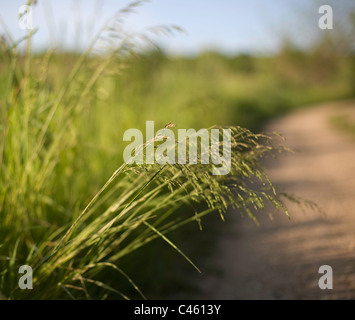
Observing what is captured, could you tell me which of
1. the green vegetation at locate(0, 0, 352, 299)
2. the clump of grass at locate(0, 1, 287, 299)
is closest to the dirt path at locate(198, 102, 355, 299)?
the green vegetation at locate(0, 0, 352, 299)

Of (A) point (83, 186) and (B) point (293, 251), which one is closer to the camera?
(A) point (83, 186)

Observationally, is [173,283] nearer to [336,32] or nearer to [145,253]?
[145,253]

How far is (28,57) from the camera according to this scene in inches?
Answer: 60.4

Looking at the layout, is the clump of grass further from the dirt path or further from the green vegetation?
the dirt path

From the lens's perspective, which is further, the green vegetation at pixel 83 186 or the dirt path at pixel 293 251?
the dirt path at pixel 293 251

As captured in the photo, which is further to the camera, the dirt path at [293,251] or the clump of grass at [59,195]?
the dirt path at [293,251]

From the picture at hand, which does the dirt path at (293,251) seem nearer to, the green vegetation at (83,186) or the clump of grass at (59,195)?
the green vegetation at (83,186)

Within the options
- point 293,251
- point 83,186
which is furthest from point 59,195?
point 293,251

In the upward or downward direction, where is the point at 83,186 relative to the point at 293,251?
upward

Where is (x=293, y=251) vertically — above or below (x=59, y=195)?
below

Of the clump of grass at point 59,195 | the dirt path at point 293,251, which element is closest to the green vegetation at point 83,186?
the clump of grass at point 59,195

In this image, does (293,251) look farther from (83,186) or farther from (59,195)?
(59,195)

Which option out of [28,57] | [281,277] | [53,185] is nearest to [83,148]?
[53,185]
